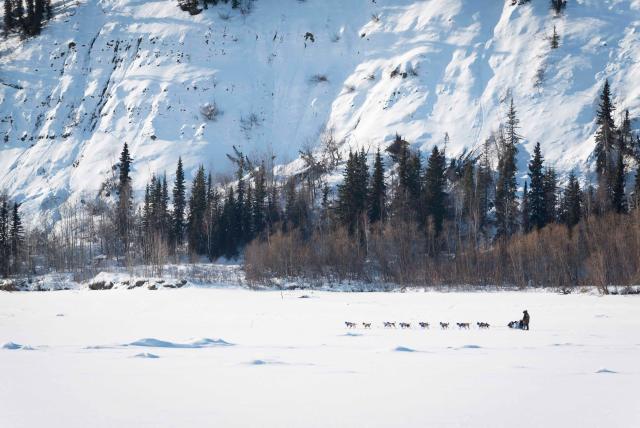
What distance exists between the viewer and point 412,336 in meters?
20.9

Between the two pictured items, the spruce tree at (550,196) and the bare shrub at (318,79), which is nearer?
the spruce tree at (550,196)

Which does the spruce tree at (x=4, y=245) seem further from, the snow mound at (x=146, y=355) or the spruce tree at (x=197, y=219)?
the snow mound at (x=146, y=355)

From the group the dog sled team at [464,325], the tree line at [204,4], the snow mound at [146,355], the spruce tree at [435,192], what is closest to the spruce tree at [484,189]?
the spruce tree at [435,192]

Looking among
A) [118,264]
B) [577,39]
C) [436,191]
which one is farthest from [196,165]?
[577,39]

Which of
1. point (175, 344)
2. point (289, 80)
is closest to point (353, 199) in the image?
point (289, 80)

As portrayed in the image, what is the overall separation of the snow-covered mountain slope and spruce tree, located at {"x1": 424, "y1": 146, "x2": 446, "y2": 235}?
12.0m

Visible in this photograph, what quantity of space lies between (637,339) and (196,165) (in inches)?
2970

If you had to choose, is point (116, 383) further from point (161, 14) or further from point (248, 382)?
point (161, 14)

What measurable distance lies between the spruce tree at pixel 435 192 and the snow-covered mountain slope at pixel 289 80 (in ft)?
39.4

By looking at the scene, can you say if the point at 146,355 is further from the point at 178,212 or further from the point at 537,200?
the point at 178,212

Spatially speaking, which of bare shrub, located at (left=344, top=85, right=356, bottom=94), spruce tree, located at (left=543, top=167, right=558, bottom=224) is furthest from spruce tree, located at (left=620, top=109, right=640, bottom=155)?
bare shrub, located at (left=344, top=85, right=356, bottom=94)

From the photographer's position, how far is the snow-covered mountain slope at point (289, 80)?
80688 millimetres

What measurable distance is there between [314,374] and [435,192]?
182 feet

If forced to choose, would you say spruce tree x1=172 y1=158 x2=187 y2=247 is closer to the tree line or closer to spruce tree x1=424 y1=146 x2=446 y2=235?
spruce tree x1=424 y1=146 x2=446 y2=235
